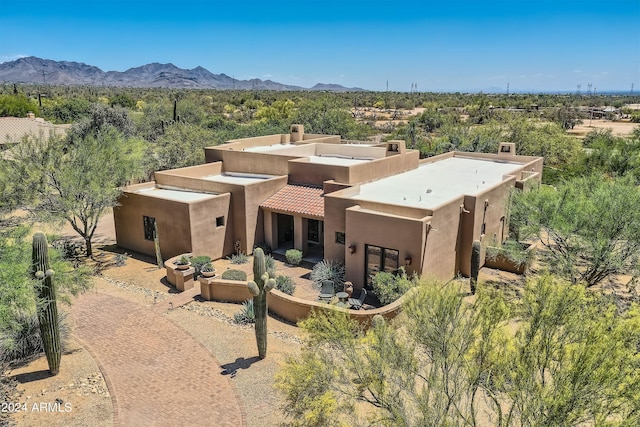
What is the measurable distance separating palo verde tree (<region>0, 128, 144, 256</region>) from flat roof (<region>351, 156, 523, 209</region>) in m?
11.5

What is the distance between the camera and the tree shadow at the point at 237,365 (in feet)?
44.1

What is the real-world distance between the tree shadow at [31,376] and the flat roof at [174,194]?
385 inches

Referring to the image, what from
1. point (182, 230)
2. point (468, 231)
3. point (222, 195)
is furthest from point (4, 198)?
point (468, 231)

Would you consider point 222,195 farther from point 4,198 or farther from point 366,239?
point 4,198

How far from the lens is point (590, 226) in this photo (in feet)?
55.7

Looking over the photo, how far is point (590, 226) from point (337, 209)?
9386mm

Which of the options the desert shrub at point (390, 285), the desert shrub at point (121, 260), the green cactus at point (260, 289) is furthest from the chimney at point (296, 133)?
the green cactus at point (260, 289)

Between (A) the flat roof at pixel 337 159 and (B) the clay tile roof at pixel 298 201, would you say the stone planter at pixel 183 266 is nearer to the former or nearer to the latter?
(B) the clay tile roof at pixel 298 201

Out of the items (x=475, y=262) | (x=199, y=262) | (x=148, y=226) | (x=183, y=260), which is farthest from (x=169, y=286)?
(x=475, y=262)

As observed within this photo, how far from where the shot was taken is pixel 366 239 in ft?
59.9

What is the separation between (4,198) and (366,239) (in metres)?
16.0

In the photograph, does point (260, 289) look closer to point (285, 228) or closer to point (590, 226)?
point (285, 228)

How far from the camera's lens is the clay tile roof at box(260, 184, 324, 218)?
2198 centimetres

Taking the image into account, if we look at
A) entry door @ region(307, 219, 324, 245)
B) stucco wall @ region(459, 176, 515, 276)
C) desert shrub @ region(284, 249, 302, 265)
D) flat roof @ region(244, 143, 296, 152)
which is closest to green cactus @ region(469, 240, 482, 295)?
stucco wall @ region(459, 176, 515, 276)
